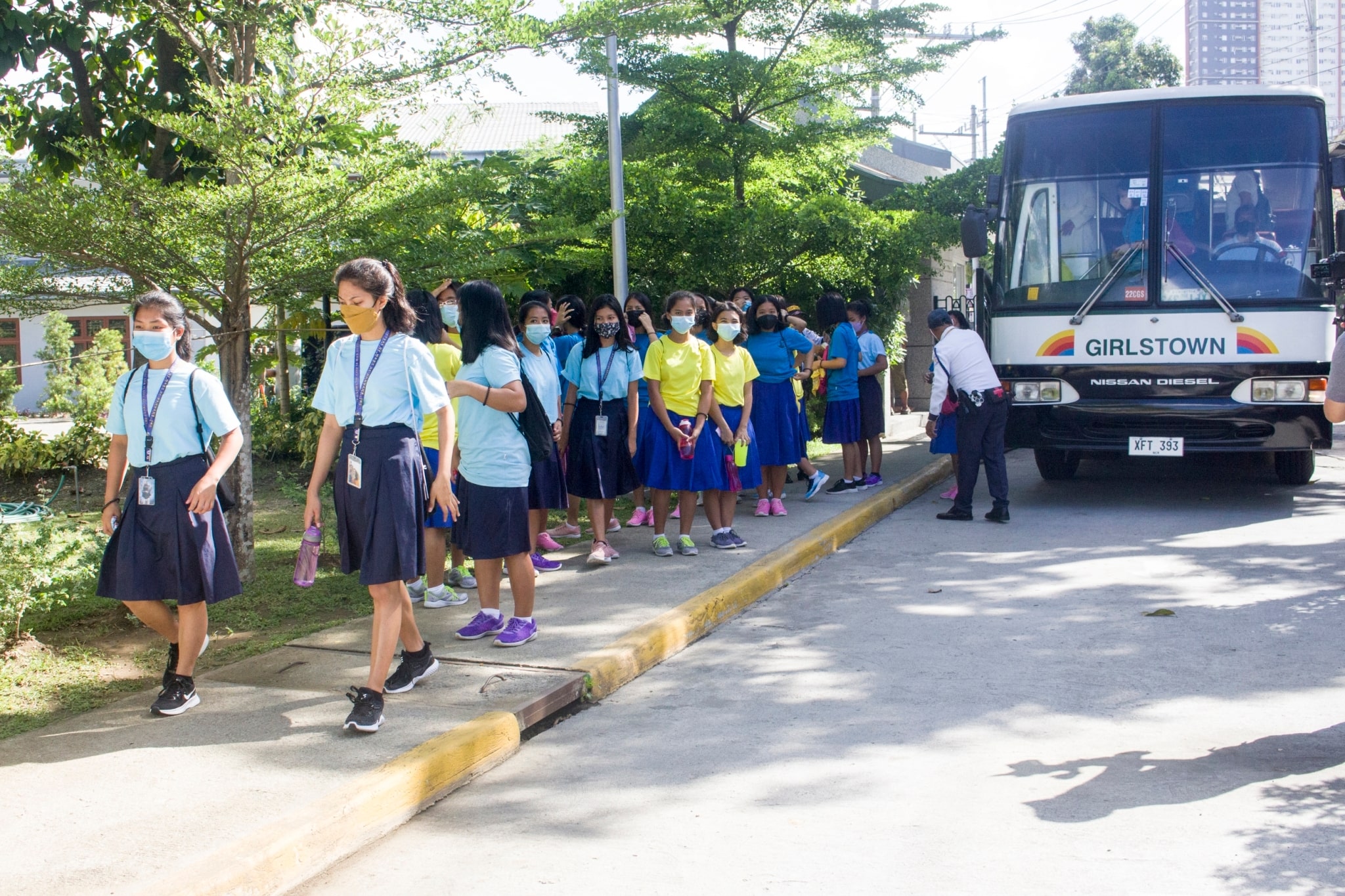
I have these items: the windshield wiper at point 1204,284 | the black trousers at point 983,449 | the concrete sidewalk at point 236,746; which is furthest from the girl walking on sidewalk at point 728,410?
the windshield wiper at point 1204,284

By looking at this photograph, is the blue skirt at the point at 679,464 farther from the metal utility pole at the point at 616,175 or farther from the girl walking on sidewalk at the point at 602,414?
the metal utility pole at the point at 616,175

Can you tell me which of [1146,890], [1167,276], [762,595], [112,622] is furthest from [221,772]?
[1167,276]

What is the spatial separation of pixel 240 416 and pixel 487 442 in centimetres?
206

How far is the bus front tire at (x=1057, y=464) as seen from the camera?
11.8 m

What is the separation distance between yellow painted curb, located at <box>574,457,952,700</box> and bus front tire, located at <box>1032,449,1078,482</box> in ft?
6.84

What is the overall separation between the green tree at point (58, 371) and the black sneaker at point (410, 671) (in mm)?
21871

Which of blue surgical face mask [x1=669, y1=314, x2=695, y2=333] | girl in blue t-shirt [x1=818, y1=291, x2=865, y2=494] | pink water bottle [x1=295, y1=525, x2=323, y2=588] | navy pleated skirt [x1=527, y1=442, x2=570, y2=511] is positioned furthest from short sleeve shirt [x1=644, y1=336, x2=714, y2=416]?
pink water bottle [x1=295, y1=525, x2=323, y2=588]

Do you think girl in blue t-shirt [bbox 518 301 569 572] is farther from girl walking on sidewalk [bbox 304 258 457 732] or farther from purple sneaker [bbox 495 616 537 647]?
girl walking on sidewalk [bbox 304 258 457 732]

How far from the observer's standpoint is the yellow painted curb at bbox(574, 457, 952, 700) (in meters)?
5.65

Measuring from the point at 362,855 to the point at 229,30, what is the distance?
16.2 feet

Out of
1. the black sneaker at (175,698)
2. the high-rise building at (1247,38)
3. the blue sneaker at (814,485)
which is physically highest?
the high-rise building at (1247,38)

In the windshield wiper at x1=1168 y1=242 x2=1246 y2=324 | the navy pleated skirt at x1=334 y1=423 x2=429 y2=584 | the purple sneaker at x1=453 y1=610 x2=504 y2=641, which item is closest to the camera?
the navy pleated skirt at x1=334 y1=423 x2=429 y2=584

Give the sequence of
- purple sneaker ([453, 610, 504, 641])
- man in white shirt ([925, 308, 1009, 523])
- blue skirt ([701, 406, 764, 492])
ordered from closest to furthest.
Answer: purple sneaker ([453, 610, 504, 641]) → blue skirt ([701, 406, 764, 492]) → man in white shirt ([925, 308, 1009, 523])

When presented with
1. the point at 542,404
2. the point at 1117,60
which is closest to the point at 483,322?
the point at 542,404
